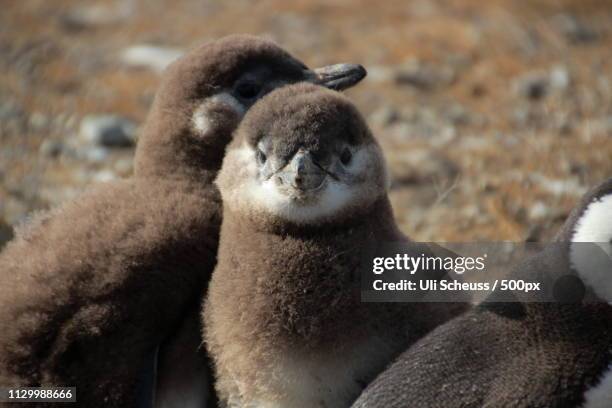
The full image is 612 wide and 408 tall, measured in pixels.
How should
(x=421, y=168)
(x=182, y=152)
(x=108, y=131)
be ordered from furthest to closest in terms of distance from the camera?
(x=108, y=131)
(x=421, y=168)
(x=182, y=152)

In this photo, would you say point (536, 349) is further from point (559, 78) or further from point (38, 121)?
Answer: point (559, 78)

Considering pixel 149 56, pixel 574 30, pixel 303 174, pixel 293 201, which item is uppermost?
pixel 303 174

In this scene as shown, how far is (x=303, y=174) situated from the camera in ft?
12.2

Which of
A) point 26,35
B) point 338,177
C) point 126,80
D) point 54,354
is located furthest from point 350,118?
point 26,35

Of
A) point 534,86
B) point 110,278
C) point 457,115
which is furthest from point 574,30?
point 110,278

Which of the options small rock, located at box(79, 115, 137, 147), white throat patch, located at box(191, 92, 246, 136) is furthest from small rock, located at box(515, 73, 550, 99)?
white throat patch, located at box(191, 92, 246, 136)

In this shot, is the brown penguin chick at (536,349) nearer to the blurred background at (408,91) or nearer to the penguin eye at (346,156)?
the penguin eye at (346,156)

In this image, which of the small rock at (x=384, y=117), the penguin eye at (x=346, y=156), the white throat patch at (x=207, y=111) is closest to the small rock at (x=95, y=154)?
the small rock at (x=384, y=117)

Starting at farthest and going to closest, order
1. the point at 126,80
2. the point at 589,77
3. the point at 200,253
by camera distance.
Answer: the point at 126,80
the point at 589,77
the point at 200,253

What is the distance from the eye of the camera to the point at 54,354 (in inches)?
156

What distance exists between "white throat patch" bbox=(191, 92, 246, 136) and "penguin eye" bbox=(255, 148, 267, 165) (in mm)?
700

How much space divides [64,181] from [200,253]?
11.7 feet

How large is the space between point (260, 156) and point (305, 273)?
0.47m

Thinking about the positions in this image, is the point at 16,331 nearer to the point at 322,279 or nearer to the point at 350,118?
the point at 322,279
